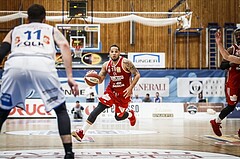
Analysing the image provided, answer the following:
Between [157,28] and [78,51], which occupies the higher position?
[157,28]

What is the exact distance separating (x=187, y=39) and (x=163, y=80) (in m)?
5.90

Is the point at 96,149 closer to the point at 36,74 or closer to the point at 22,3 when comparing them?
the point at 36,74

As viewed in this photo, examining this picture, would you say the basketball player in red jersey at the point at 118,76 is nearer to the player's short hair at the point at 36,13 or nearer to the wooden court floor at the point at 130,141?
the wooden court floor at the point at 130,141

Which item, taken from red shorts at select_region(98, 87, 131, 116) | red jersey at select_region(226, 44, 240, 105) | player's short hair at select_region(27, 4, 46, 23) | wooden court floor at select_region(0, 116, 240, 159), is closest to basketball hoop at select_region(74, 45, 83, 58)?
wooden court floor at select_region(0, 116, 240, 159)

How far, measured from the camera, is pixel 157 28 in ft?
100

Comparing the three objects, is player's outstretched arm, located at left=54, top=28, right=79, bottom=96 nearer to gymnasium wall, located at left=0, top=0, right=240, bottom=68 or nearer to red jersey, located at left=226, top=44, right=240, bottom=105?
red jersey, located at left=226, top=44, right=240, bottom=105

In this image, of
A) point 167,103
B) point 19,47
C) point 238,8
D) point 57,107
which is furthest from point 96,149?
point 238,8

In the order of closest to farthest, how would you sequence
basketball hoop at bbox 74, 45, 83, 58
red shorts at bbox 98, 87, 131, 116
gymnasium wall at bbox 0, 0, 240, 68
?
red shorts at bbox 98, 87, 131, 116 < basketball hoop at bbox 74, 45, 83, 58 < gymnasium wall at bbox 0, 0, 240, 68

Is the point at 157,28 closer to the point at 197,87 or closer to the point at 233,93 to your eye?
the point at 197,87

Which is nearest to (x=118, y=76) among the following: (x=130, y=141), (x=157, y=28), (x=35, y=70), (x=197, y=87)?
(x=130, y=141)

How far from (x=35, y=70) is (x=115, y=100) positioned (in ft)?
15.0

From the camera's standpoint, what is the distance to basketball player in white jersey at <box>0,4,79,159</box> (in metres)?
4.75

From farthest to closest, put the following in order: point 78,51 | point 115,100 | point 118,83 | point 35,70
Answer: point 78,51 < point 118,83 < point 115,100 < point 35,70

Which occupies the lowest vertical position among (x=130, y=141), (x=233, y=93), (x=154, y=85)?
(x=154, y=85)
